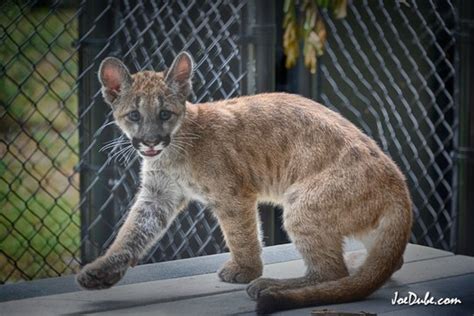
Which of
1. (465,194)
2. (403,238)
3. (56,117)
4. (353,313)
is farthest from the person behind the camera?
(465,194)

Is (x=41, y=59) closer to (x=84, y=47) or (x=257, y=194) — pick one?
(x=84, y=47)

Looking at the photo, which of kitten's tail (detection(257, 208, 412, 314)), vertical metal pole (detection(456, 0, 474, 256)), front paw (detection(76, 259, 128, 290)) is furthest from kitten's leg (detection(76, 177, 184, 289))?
vertical metal pole (detection(456, 0, 474, 256))

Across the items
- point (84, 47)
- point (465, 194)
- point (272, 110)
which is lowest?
point (465, 194)

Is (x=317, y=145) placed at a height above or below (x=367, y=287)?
above

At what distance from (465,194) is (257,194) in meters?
1.12

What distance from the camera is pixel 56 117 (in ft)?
12.9

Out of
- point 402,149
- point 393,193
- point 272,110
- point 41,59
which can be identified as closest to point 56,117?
point 41,59

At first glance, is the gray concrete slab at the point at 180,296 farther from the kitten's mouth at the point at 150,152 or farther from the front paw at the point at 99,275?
the kitten's mouth at the point at 150,152

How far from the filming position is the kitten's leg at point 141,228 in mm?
3557

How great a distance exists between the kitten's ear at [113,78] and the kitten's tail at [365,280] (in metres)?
0.78

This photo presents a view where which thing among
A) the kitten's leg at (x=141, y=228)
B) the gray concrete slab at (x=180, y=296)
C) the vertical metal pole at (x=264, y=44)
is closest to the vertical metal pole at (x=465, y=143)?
the gray concrete slab at (x=180, y=296)

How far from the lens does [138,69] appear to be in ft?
12.0

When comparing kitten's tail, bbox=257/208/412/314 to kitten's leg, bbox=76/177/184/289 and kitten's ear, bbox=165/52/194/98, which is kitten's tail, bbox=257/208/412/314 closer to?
kitten's leg, bbox=76/177/184/289

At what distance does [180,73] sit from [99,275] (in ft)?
2.28
